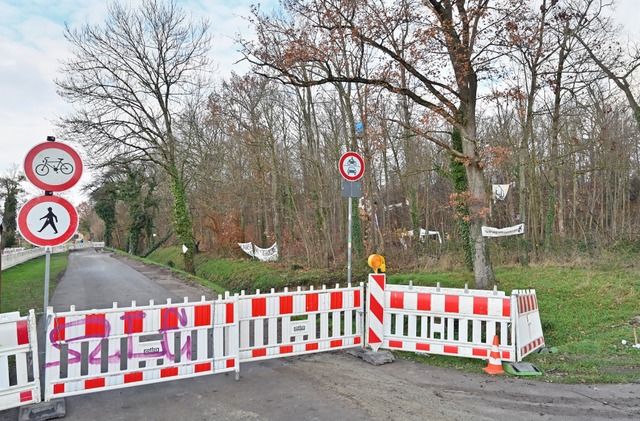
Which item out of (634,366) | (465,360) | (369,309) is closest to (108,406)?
(369,309)

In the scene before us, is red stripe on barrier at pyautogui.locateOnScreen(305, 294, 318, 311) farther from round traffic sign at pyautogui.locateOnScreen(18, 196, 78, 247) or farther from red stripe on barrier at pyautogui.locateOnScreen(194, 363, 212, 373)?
round traffic sign at pyautogui.locateOnScreen(18, 196, 78, 247)

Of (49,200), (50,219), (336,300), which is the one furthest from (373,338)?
(49,200)

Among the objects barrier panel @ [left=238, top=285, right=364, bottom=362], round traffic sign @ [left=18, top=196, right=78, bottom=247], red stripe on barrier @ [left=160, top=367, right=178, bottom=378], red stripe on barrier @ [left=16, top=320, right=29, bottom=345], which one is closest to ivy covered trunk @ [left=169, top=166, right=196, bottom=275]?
barrier panel @ [left=238, top=285, right=364, bottom=362]

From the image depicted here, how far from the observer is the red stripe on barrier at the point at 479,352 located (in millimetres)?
6520

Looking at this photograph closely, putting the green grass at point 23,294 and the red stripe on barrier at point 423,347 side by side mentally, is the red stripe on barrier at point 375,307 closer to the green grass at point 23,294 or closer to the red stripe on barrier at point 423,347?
the red stripe on barrier at point 423,347

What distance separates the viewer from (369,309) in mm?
7055

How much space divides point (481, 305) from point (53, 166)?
6180mm

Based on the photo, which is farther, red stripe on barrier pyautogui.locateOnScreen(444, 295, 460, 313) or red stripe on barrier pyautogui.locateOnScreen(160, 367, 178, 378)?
red stripe on barrier pyautogui.locateOnScreen(444, 295, 460, 313)

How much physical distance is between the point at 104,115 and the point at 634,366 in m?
23.1

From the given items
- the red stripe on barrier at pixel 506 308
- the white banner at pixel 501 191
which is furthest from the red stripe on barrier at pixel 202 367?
the white banner at pixel 501 191

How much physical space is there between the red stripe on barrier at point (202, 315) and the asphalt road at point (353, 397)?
797 millimetres

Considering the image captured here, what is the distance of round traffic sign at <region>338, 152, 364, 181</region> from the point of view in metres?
8.06

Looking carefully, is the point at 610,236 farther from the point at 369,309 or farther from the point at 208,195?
the point at 208,195

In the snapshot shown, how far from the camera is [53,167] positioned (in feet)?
17.9
